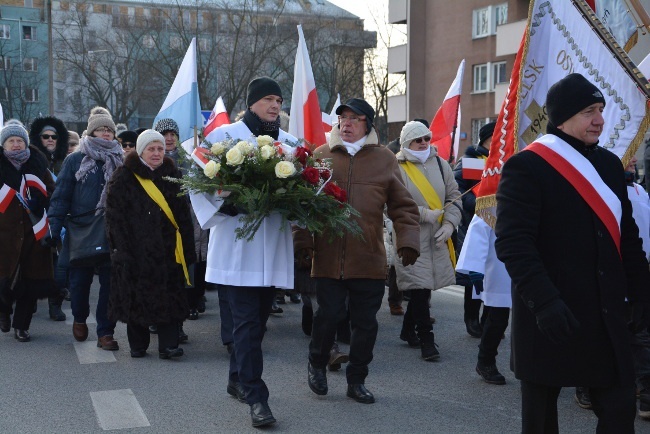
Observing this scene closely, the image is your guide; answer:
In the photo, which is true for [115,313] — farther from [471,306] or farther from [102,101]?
[102,101]

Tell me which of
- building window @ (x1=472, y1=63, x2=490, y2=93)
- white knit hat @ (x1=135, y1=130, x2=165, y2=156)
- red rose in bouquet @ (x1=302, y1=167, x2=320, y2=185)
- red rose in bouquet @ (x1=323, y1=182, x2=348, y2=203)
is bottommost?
red rose in bouquet @ (x1=323, y1=182, x2=348, y2=203)

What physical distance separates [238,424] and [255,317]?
2.15 feet

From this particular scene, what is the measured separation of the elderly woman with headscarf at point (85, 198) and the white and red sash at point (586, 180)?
190 inches

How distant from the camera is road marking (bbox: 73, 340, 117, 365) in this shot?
24.5 feet

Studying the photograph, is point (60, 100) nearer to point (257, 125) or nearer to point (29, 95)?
point (29, 95)

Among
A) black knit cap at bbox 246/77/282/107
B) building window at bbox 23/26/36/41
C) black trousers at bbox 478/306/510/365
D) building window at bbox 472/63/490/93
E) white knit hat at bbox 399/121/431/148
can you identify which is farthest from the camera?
building window at bbox 23/26/36/41

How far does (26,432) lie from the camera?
5473 millimetres

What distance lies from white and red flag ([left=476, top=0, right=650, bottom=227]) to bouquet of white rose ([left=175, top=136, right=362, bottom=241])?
947 millimetres

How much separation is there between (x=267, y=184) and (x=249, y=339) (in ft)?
3.24

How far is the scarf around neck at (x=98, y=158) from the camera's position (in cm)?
809

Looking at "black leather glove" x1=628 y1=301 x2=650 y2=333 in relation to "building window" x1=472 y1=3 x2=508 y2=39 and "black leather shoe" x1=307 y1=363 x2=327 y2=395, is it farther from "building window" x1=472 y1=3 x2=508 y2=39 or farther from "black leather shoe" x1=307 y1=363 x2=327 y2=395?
"building window" x1=472 y1=3 x2=508 y2=39

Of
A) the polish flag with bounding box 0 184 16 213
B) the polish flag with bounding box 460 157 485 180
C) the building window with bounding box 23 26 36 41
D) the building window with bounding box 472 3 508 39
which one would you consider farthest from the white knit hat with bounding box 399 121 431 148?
the building window with bounding box 23 26 36 41

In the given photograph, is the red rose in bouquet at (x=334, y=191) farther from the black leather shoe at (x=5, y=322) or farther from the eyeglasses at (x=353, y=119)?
the black leather shoe at (x=5, y=322)

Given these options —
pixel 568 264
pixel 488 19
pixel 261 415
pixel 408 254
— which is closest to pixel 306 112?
pixel 408 254
